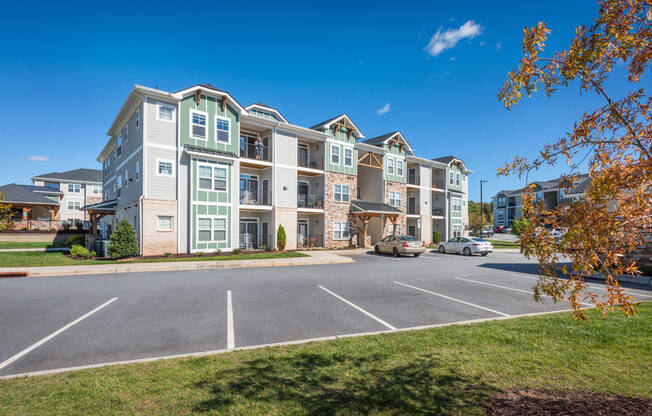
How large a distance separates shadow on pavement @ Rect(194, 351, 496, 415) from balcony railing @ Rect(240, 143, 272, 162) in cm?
2093

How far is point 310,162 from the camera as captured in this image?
1105 inches

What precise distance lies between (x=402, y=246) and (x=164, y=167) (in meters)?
16.4

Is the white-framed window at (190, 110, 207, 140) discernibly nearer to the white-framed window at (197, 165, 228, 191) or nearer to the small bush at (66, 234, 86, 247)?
the white-framed window at (197, 165, 228, 191)

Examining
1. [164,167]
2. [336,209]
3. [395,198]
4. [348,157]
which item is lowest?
[336,209]

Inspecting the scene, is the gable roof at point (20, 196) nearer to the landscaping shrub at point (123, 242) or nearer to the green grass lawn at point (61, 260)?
the green grass lawn at point (61, 260)

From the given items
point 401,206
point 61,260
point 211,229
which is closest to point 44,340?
point 61,260

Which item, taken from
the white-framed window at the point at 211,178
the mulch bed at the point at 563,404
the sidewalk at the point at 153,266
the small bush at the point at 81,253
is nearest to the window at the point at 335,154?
the white-framed window at the point at 211,178

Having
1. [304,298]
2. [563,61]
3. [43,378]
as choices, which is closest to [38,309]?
[43,378]

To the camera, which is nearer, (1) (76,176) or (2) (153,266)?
(2) (153,266)

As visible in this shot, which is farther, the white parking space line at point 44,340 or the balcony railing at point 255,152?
the balcony railing at point 255,152

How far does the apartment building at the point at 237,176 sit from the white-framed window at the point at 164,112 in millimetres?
57

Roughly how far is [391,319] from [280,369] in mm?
3255

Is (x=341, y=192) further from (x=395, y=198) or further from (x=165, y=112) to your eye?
(x=165, y=112)

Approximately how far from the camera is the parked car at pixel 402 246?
2216 centimetres
